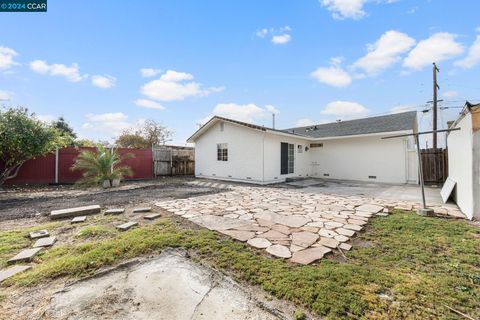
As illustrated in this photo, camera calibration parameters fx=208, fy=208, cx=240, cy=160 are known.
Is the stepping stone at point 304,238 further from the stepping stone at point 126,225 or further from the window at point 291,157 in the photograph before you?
the window at point 291,157

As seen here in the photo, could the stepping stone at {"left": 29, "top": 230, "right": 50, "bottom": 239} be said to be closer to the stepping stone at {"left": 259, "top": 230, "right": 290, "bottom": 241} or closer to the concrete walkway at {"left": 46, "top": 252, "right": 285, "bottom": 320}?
the concrete walkway at {"left": 46, "top": 252, "right": 285, "bottom": 320}

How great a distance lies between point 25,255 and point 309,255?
3.81 meters

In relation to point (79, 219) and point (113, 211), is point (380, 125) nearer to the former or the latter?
point (113, 211)

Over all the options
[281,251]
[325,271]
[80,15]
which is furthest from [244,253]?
[80,15]

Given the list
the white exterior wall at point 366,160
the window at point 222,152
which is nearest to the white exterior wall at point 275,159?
the white exterior wall at point 366,160

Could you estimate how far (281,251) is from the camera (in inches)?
113

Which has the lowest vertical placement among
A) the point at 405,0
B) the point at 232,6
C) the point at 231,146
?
the point at 231,146

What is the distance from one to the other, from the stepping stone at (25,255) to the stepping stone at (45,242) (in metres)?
0.20

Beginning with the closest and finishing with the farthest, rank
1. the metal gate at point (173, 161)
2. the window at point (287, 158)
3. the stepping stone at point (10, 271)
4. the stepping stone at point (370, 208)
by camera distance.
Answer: the stepping stone at point (10, 271) < the stepping stone at point (370, 208) < the window at point (287, 158) < the metal gate at point (173, 161)

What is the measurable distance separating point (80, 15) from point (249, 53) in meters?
6.55

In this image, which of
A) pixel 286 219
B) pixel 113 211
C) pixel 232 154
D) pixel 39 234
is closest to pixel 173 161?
pixel 232 154

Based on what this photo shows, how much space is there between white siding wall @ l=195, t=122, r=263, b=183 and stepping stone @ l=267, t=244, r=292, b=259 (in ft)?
22.6

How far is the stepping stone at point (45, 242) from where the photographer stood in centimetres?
318

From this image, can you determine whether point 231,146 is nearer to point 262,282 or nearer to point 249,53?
point 249,53
